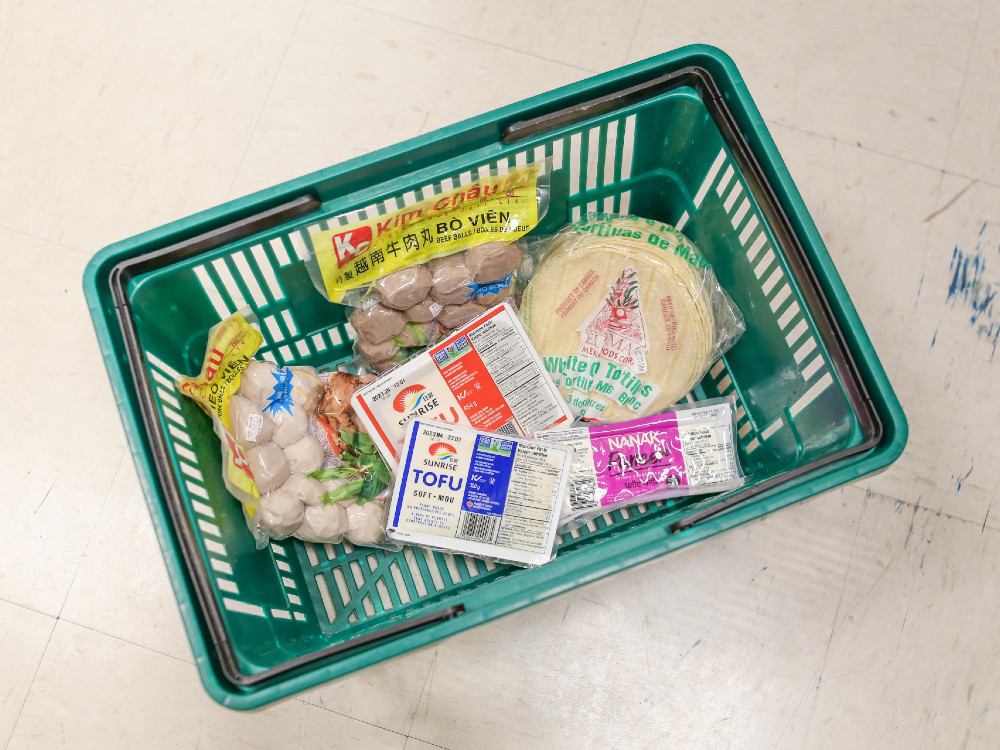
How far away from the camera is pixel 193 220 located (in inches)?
31.0

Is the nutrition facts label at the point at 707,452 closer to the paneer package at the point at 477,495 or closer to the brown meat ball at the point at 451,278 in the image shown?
the paneer package at the point at 477,495

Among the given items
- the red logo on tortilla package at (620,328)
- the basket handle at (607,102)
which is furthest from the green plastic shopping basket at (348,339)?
the red logo on tortilla package at (620,328)

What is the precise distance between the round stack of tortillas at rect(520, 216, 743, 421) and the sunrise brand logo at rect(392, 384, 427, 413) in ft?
0.54

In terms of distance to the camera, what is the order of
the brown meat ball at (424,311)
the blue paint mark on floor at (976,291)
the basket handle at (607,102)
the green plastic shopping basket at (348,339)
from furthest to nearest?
the blue paint mark on floor at (976,291) < the brown meat ball at (424,311) < the basket handle at (607,102) < the green plastic shopping basket at (348,339)

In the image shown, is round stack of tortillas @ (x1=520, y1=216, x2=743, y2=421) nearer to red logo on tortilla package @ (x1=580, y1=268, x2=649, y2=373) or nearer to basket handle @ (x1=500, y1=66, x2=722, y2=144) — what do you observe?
red logo on tortilla package @ (x1=580, y1=268, x2=649, y2=373)

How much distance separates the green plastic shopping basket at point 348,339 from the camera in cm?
71

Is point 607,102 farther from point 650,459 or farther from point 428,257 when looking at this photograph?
point 650,459

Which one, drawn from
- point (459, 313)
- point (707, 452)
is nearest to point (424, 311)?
point (459, 313)

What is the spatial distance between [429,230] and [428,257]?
0.11 feet

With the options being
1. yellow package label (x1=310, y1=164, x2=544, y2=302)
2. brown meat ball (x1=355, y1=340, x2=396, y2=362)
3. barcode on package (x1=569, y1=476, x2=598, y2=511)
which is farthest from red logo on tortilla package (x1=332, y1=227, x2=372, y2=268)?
barcode on package (x1=569, y1=476, x2=598, y2=511)

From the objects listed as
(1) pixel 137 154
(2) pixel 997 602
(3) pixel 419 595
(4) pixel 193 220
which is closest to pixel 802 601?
(2) pixel 997 602

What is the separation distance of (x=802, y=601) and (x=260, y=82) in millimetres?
1174

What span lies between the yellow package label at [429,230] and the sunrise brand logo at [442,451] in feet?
0.69

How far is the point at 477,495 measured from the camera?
2.96 feet
